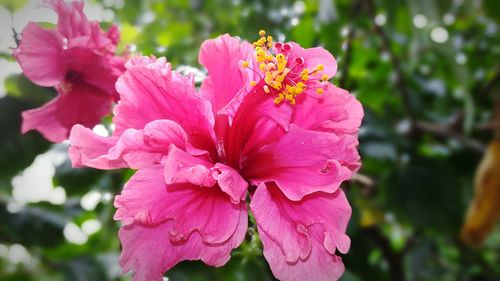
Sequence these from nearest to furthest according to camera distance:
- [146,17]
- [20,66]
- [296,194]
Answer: [296,194]
[20,66]
[146,17]

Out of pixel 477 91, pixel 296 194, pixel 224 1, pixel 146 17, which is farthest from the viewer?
pixel 477 91

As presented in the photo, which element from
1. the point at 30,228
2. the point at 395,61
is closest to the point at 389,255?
the point at 395,61

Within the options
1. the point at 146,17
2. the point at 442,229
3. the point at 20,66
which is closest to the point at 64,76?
the point at 20,66

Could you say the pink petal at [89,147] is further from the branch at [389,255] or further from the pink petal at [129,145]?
the branch at [389,255]

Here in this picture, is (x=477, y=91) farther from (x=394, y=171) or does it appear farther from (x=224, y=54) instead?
(x=224, y=54)

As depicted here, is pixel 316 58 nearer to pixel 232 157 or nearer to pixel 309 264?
pixel 232 157

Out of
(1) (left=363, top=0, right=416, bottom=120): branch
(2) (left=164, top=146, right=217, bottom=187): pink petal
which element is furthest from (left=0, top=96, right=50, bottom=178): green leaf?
(1) (left=363, top=0, right=416, bottom=120): branch

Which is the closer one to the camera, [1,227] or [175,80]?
[175,80]

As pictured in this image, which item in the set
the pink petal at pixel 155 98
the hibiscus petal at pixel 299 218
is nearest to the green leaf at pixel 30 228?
the pink petal at pixel 155 98
